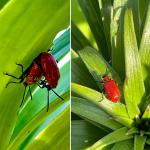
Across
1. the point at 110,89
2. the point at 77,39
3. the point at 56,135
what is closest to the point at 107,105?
the point at 110,89

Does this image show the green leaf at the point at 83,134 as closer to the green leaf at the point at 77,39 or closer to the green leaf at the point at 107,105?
the green leaf at the point at 107,105

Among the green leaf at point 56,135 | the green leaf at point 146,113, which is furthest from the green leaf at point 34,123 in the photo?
the green leaf at point 146,113

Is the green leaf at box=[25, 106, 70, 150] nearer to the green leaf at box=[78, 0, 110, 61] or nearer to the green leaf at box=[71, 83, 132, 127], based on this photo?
the green leaf at box=[71, 83, 132, 127]

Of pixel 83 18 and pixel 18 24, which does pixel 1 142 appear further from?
pixel 83 18

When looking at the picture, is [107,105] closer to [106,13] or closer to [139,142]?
[139,142]

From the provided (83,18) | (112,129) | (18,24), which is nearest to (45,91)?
(18,24)

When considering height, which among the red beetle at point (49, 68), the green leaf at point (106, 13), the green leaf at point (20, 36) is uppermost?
the green leaf at point (20, 36)

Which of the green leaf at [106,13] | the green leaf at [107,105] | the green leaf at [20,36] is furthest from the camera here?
the green leaf at [106,13]
